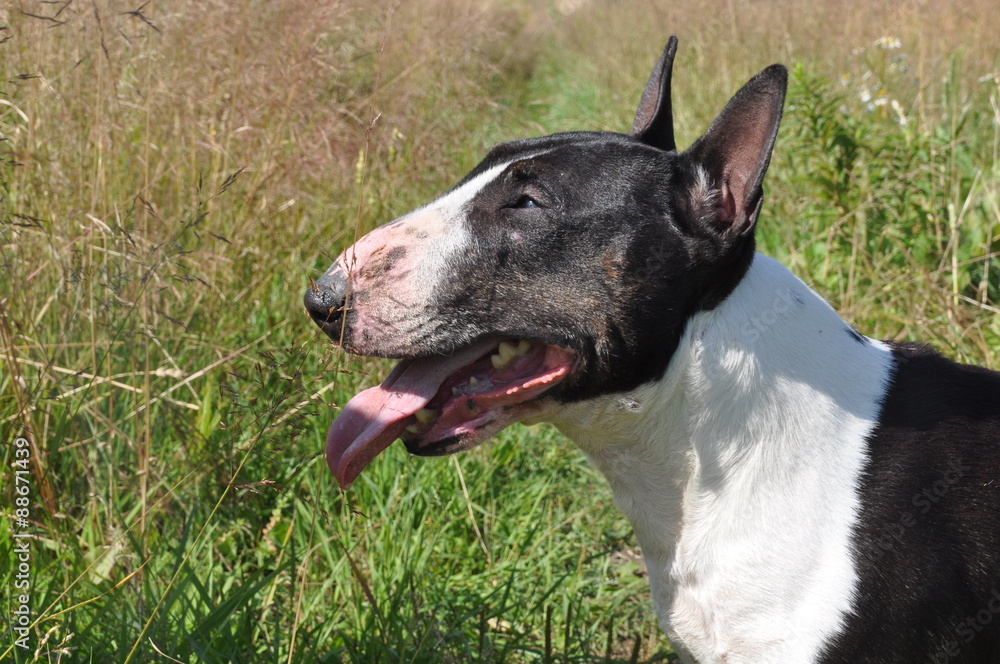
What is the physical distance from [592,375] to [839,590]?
2.25ft

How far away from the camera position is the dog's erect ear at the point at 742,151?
2.00m

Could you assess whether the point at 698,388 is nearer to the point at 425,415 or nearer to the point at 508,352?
the point at 508,352

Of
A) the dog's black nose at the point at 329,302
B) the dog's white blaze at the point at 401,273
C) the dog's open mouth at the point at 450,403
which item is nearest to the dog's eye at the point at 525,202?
the dog's white blaze at the point at 401,273

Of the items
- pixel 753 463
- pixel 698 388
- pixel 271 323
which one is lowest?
pixel 271 323

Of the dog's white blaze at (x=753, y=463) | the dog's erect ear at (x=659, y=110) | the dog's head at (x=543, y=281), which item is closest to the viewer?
the dog's white blaze at (x=753, y=463)

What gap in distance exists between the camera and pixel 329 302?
2.06 m

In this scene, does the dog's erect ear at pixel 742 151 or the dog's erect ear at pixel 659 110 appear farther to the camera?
the dog's erect ear at pixel 659 110

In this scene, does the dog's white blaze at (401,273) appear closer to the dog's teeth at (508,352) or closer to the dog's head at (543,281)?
the dog's head at (543,281)

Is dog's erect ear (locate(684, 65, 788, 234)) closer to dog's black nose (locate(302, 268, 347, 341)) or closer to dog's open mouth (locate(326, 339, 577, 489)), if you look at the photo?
dog's open mouth (locate(326, 339, 577, 489))

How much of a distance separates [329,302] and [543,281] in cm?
49

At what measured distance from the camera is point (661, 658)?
2820mm

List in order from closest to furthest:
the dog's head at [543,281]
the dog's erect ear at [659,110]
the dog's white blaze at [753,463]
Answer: the dog's white blaze at [753,463] < the dog's head at [543,281] < the dog's erect ear at [659,110]

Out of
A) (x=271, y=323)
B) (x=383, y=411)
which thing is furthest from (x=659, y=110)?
(x=271, y=323)

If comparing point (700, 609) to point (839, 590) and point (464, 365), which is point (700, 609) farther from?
point (464, 365)
